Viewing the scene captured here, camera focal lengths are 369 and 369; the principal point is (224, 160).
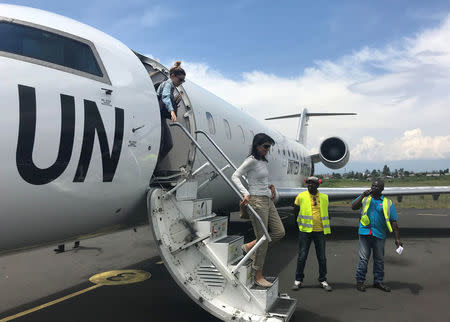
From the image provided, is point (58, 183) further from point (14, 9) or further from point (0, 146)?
point (14, 9)

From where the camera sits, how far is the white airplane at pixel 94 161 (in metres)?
3.11

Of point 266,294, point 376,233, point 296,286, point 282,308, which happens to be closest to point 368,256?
point 376,233

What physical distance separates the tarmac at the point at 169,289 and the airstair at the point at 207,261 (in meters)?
0.72

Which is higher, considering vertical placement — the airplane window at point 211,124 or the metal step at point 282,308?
the airplane window at point 211,124

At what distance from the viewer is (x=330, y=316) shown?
196 inches

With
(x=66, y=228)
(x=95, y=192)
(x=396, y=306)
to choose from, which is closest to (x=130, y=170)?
(x=95, y=192)

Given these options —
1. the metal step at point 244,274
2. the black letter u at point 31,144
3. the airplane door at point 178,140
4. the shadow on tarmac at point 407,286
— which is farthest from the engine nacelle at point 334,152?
the black letter u at point 31,144

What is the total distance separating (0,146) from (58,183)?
63 cm

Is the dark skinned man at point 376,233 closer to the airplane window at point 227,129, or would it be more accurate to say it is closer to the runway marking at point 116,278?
the airplane window at point 227,129

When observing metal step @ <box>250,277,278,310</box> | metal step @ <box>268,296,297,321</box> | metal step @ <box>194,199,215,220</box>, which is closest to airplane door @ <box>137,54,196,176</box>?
metal step @ <box>194,199,215,220</box>

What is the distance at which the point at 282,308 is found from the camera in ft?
14.4

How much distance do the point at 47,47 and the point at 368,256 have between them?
556 cm

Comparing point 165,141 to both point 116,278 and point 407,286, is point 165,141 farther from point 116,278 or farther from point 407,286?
point 407,286

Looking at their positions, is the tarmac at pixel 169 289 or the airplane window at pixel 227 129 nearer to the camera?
the tarmac at pixel 169 289
